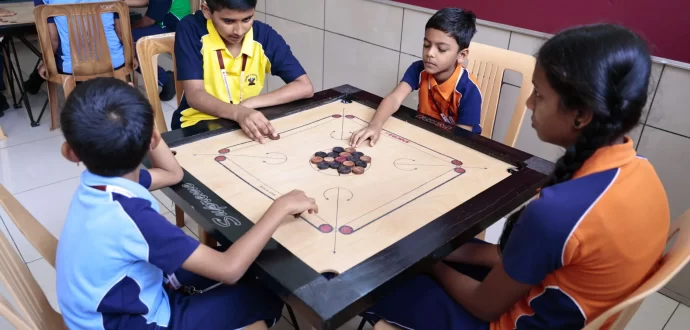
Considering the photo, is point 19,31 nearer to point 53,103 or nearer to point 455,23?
point 53,103

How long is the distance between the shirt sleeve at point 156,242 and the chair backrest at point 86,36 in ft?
8.05

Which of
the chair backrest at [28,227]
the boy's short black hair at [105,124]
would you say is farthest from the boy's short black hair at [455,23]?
the chair backrest at [28,227]

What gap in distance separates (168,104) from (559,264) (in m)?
3.51

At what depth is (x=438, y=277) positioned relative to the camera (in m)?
1.21

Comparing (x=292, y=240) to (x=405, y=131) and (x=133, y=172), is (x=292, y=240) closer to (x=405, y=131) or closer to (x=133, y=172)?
(x=133, y=172)

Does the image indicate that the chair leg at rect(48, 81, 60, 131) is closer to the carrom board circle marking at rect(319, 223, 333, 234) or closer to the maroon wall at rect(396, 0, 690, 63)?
the maroon wall at rect(396, 0, 690, 63)

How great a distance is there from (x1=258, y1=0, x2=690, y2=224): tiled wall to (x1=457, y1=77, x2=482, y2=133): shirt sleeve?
0.41 metres

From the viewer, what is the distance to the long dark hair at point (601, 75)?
87cm

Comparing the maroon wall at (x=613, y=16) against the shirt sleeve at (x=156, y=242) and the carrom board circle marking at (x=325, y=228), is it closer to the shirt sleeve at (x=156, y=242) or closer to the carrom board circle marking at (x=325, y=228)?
the carrom board circle marking at (x=325, y=228)

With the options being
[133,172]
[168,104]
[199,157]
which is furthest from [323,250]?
[168,104]

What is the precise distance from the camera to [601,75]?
87 centimetres

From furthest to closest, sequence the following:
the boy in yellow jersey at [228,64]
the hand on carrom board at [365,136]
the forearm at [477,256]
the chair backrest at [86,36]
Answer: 1. the chair backrest at [86,36]
2. the boy in yellow jersey at [228,64]
3. the hand on carrom board at [365,136]
4. the forearm at [477,256]

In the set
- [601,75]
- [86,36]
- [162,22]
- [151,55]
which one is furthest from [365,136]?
[162,22]

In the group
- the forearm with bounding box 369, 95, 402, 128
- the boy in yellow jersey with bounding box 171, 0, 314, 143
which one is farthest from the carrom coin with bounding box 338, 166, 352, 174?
the boy in yellow jersey with bounding box 171, 0, 314, 143
